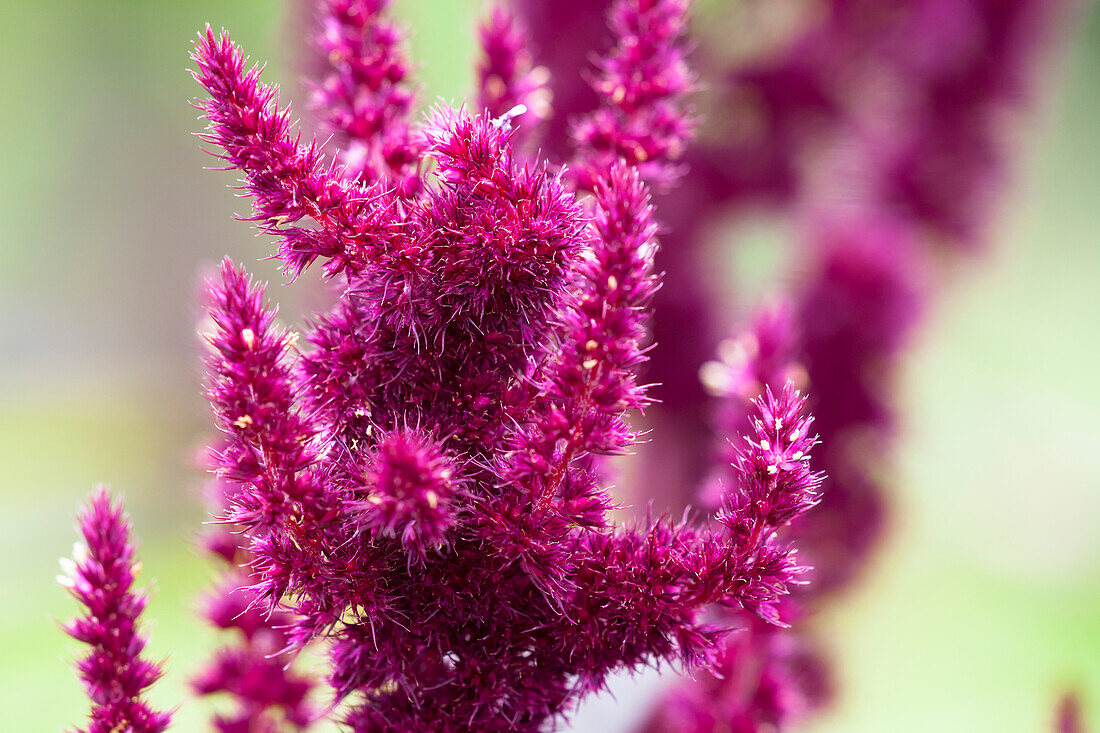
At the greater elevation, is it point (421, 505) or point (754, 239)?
point (754, 239)

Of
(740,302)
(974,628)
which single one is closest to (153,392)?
(740,302)

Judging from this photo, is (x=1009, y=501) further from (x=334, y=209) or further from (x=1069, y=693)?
(x=334, y=209)

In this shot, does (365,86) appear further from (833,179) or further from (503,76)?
(833,179)

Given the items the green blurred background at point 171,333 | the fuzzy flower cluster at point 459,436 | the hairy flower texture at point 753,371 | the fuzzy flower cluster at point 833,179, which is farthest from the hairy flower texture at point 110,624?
the green blurred background at point 171,333

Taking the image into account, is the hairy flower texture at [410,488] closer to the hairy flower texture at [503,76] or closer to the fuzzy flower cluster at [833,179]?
the hairy flower texture at [503,76]

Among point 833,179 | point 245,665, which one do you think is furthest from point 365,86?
point 833,179

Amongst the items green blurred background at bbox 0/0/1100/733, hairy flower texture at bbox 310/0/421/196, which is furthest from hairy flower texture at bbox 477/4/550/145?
green blurred background at bbox 0/0/1100/733

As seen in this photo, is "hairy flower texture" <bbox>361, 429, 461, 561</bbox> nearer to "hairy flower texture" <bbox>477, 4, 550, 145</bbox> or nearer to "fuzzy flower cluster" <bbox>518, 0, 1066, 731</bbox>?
"hairy flower texture" <bbox>477, 4, 550, 145</bbox>
